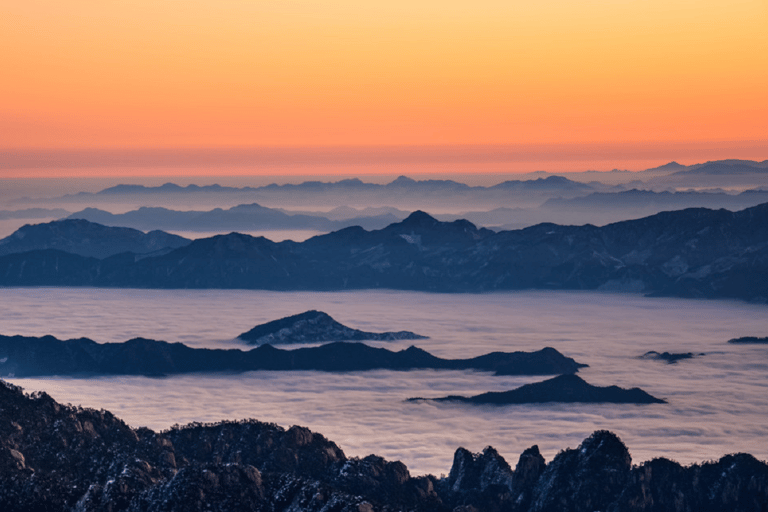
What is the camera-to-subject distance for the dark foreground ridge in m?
103

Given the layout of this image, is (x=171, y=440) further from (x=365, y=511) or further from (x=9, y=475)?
(x=365, y=511)

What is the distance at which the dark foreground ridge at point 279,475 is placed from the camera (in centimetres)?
10344

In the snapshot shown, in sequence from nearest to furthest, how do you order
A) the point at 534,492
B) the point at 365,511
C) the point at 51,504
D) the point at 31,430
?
the point at 365,511 < the point at 51,504 < the point at 31,430 < the point at 534,492

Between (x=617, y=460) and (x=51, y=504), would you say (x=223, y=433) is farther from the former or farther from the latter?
(x=617, y=460)

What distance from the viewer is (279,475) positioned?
355ft

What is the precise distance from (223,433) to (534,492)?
39.3 metres

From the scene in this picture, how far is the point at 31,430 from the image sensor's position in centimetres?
11944

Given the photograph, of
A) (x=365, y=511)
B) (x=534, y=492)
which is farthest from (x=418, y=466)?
(x=365, y=511)

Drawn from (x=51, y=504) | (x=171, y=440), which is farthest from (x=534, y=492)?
(x=51, y=504)

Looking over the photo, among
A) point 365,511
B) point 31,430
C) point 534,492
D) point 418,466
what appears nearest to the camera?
point 365,511

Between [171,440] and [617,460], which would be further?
[171,440]

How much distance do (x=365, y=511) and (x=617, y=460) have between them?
41249 mm

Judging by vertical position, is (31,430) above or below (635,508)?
above

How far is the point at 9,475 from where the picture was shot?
350 ft
